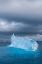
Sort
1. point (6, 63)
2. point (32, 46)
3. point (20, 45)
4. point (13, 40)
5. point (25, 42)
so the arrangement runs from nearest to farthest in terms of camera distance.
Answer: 1. point (6, 63)
2. point (32, 46)
3. point (25, 42)
4. point (20, 45)
5. point (13, 40)

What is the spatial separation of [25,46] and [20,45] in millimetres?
2295

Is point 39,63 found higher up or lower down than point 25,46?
lower down

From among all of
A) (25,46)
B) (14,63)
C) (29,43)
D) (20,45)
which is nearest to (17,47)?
(20,45)

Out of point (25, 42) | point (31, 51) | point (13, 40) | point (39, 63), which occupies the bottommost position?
point (39, 63)

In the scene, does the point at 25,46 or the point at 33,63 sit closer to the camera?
the point at 33,63

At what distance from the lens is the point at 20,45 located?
35.1 meters

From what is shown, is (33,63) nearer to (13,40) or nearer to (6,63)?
(6,63)

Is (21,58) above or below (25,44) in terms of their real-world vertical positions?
below

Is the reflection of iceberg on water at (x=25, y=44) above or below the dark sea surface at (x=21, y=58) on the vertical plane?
above

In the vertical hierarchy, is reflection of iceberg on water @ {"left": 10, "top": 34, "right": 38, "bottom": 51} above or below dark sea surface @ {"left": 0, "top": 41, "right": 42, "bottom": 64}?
above

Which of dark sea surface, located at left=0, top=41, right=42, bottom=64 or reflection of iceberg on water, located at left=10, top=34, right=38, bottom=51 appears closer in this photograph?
dark sea surface, located at left=0, top=41, right=42, bottom=64

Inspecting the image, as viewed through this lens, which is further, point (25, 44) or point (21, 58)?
point (25, 44)

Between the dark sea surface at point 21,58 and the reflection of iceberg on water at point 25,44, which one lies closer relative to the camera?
the dark sea surface at point 21,58

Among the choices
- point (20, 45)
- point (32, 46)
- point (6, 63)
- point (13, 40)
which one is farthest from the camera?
point (13, 40)
